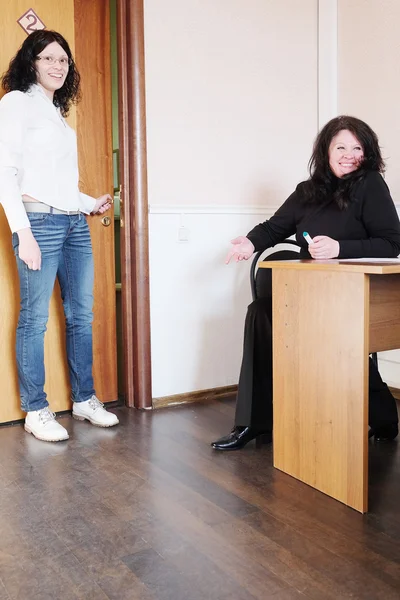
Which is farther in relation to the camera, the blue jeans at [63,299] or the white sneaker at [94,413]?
the white sneaker at [94,413]

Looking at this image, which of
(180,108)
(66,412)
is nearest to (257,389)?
(66,412)

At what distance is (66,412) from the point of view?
270 centimetres

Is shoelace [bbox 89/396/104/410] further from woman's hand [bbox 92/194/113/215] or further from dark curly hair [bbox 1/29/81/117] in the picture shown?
dark curly hair [bbox 1/29/81/117]

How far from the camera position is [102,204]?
2.66 metres

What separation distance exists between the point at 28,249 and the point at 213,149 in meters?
1.12

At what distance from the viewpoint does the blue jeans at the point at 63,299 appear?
2.34 m

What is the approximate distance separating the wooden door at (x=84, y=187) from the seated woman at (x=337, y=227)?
800 millimetres

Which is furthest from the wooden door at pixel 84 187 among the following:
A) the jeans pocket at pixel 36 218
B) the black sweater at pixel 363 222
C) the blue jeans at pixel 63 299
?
the black sweater at pixel 363 222

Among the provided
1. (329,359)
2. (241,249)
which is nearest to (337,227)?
(241,249)

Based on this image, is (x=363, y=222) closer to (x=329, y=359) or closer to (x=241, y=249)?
(x=241, y=249)

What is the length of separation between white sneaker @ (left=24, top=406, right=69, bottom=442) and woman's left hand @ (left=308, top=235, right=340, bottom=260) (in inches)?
46.6

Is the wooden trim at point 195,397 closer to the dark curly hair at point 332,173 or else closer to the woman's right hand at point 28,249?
the woman's right hand at point 28,249

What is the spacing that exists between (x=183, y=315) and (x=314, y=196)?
96 cm

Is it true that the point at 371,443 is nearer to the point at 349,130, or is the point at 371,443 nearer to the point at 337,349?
the point at 337,349
